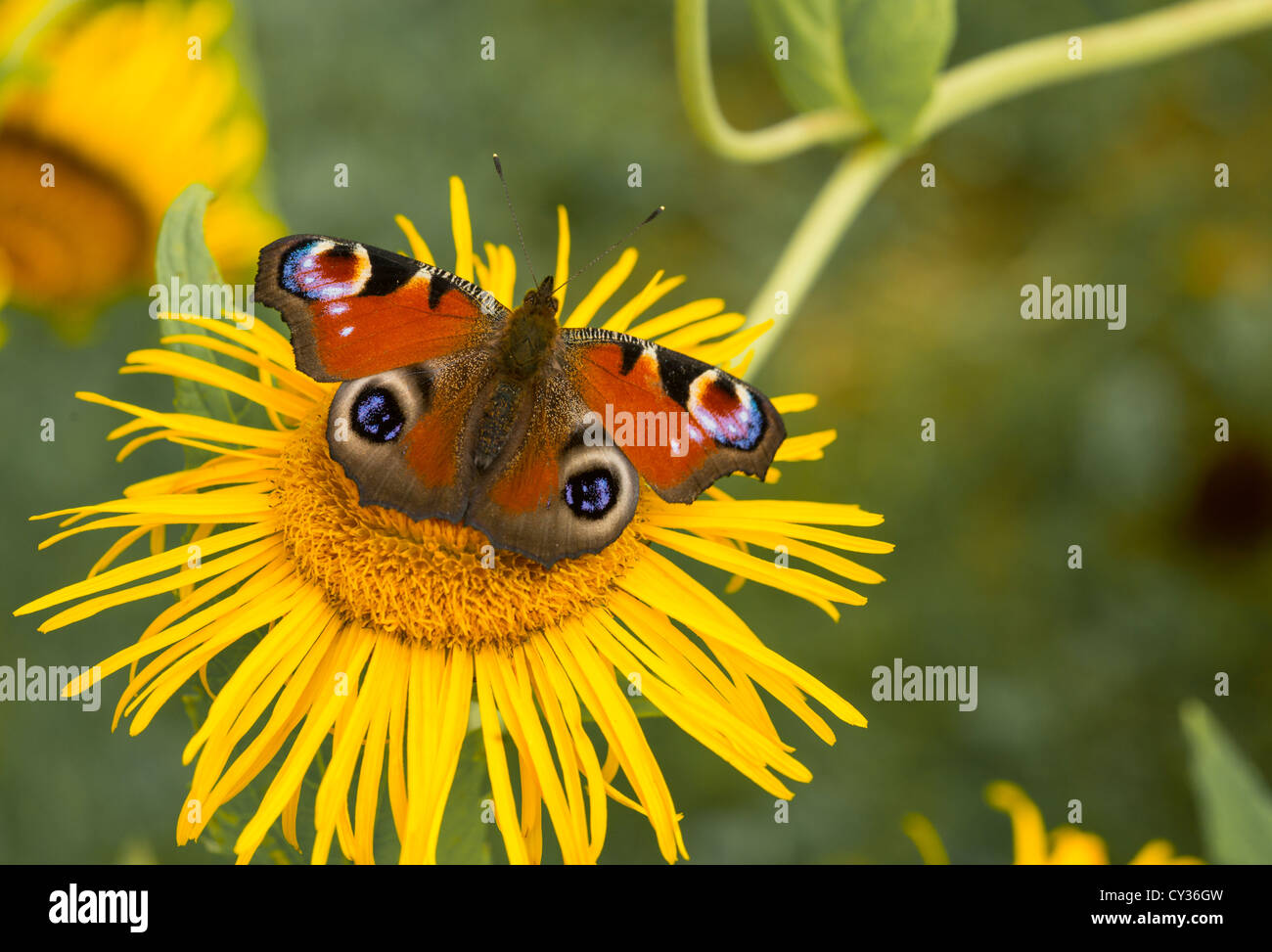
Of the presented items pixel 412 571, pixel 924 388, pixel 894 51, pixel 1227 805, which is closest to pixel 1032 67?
pixel 894 51

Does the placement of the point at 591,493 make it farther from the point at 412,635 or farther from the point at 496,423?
the point at 412,635

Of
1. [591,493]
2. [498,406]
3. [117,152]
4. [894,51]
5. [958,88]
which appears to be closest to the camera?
[591,493]

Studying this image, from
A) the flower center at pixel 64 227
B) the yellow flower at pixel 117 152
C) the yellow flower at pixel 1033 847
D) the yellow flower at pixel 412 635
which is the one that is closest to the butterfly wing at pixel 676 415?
the yellow flower at pixel 412 635

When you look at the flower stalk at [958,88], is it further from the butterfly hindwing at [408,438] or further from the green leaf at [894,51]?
the butterfly hindwing at [408,438]

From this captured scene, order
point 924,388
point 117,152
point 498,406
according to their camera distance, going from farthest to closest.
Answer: point 924,388
point 117,152
point 498,406

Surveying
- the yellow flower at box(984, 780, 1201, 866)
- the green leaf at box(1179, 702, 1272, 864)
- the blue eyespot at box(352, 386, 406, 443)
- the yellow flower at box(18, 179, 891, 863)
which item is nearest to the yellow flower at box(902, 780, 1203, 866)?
the yellow flower at box(984, 780, 1201, 866)

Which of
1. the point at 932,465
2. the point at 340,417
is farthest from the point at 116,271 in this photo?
the point at 932,465

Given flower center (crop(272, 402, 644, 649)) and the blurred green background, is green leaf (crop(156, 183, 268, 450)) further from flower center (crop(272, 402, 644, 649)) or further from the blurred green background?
the blurred green background

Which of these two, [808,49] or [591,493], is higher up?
[808,49]
